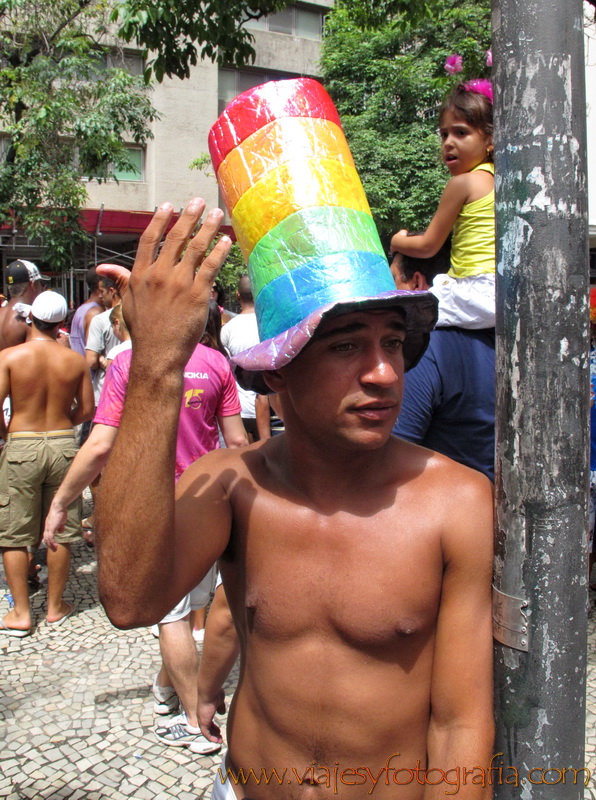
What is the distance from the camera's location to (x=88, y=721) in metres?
3.61

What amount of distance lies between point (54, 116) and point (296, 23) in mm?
15243

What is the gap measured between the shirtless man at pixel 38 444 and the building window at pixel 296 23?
2142 cm

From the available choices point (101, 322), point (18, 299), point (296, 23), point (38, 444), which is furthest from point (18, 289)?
point (296, 23)

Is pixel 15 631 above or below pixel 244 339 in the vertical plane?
below

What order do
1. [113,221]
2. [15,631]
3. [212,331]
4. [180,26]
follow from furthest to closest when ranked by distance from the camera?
[113,221], [180,26], [15,631], [212,331]

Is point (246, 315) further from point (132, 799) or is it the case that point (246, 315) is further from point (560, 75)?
point (560, 75)

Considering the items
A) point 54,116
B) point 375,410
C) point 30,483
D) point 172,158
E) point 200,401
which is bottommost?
point 30,483

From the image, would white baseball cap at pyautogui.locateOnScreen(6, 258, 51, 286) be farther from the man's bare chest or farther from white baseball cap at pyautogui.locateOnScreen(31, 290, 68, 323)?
the man's bare chest

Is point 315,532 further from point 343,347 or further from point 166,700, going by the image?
point 166,700

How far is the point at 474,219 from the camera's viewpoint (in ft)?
8.96

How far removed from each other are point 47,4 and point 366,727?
12.6 metres

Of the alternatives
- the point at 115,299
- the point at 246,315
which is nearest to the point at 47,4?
the point at 115,299

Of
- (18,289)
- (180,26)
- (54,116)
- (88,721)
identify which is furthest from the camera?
(54,116)

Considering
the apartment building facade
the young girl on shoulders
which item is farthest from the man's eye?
the apartment building facade
